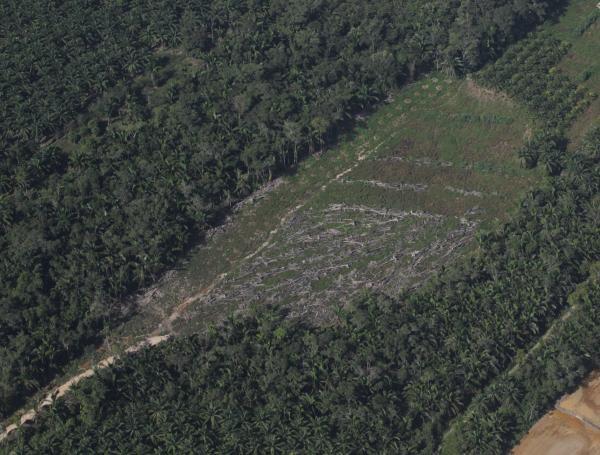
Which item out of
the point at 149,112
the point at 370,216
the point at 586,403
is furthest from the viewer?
the point at 149,112

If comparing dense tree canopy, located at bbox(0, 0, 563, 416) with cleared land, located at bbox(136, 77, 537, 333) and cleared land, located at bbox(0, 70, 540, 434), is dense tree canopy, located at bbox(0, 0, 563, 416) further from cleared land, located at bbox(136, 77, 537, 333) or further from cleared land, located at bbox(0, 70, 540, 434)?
cleared land, located at bbox(136, 77, 537, 333)

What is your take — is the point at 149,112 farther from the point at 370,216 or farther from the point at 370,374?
the point at 370,374

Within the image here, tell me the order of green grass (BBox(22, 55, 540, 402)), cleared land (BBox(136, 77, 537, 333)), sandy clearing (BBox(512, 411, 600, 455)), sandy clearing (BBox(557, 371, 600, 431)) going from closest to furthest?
sandy clearing (BBox(512, 411, 600, 455)) → sandy clearing (BBox(557, 371, 600, 431)) → green grass (BBox(22, 55, 540, 402)) → cleared land (BBox(136, 77, 537, 333))

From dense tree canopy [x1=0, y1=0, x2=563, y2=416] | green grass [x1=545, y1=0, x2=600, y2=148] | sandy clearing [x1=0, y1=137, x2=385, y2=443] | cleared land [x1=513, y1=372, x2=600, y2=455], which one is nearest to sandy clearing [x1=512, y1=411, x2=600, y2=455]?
cleared land [x1=513, y1=372, x2=600, y2=455]

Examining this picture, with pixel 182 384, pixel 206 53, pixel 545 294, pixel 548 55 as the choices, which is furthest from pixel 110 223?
pixel 548 55

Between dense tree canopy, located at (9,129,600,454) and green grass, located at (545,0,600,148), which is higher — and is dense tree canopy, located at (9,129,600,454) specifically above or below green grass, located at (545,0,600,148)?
below

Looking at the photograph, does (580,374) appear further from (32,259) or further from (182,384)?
(32,259)

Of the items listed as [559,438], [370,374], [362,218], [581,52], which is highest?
[581,52]

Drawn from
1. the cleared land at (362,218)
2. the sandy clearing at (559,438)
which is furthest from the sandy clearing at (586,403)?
the cleared land at (362,218)

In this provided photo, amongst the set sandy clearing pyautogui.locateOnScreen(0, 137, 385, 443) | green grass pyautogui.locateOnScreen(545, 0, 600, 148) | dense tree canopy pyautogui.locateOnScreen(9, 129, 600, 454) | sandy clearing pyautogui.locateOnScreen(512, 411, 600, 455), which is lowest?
sandy clearing pyautogui.locateOnScreen(512, 411, 600, 455)

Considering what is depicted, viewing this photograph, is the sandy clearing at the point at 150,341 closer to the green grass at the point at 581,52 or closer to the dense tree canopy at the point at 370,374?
the dense tree canopy at the point at 370,374

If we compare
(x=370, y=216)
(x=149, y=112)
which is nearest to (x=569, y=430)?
(x=370, y=216)
